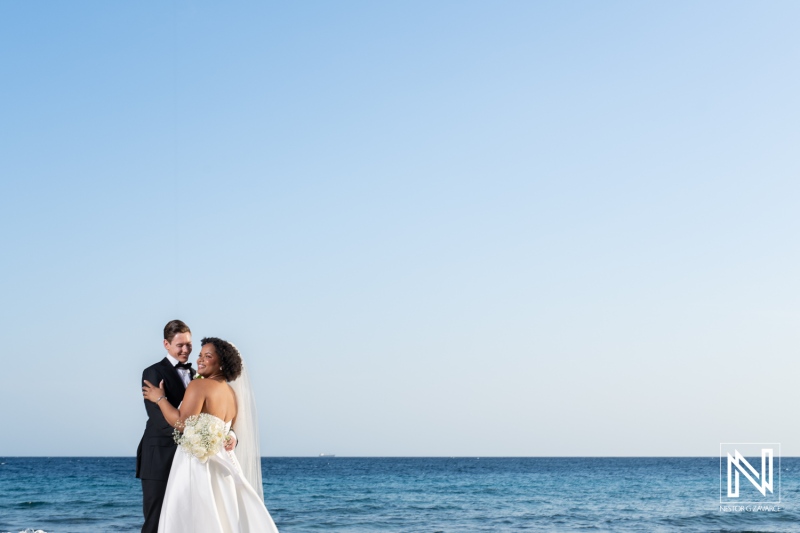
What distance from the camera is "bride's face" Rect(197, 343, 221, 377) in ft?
20.9

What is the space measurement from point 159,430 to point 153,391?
0.32 metres

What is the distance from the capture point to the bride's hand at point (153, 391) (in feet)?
20.7

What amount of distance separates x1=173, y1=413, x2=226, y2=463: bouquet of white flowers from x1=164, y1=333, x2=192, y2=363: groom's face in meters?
0.47

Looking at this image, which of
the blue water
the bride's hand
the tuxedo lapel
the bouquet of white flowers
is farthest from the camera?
the blue water

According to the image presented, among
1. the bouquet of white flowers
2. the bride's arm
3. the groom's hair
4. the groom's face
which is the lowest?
the bouquet of white flowers

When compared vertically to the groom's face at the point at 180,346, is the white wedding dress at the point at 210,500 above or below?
below

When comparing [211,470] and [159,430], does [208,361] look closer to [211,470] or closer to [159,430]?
[159,430]

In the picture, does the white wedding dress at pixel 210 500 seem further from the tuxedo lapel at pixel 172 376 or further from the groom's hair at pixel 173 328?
the groom's hair at pixel 173 328

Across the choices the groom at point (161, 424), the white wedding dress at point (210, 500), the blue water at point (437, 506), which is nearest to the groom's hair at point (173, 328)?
the groom at point (161, 424)

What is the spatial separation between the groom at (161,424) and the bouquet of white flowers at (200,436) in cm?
20

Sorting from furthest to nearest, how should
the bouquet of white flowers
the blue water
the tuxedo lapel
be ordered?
the blue water
the tuxedo lapel
the bouquet of white flowers

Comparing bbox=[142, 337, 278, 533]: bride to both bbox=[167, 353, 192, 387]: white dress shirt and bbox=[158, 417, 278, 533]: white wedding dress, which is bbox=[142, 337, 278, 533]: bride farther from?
bbox=[167, 353, 192, 387]: white dress shirt

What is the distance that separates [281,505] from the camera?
88.3 feet

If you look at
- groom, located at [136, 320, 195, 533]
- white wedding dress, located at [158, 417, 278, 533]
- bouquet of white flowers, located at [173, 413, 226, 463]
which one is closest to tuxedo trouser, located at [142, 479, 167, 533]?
groom, located at [136, 320, 195, 533]
